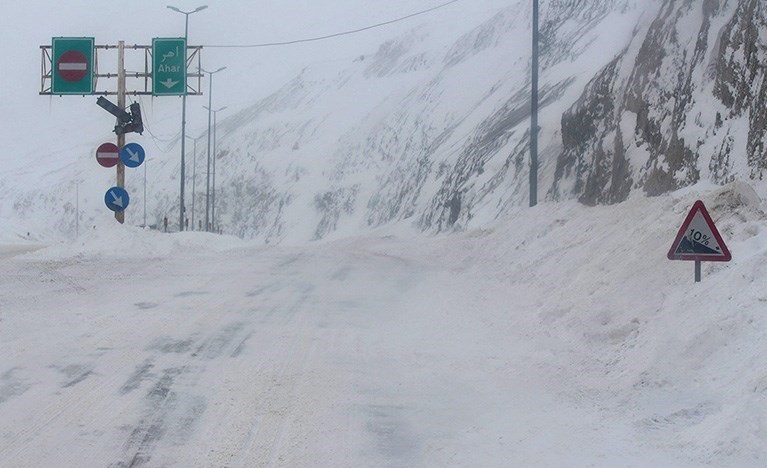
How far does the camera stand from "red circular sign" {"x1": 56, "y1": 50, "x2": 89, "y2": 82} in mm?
28172

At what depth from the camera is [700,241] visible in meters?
9.16

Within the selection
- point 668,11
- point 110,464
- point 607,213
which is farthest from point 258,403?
point 668,11

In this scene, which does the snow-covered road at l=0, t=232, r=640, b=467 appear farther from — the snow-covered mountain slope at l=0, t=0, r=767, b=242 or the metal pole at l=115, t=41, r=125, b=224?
the metal pole at l=115, t=41, r=125, b=224

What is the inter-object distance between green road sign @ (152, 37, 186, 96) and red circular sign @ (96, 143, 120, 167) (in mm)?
4510

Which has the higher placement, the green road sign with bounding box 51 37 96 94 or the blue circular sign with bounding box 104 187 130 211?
the green road sign with bounding box 51 37 96 94

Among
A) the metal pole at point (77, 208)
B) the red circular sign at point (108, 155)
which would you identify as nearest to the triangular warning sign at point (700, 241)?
the red circular sign at point (108, 155)

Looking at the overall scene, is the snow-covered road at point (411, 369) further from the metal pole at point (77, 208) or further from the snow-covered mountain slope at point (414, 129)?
the metal pole at point (77, 208)

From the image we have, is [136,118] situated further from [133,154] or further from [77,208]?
[77,208]

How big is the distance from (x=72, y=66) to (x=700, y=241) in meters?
23.9

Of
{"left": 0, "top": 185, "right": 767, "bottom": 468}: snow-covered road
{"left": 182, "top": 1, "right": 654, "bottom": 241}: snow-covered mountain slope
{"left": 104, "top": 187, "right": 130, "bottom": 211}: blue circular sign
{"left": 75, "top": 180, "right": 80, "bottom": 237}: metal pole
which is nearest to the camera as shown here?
{"left": 0, "top": 185, "right": 767, "bottom": 468}: snow-covered road

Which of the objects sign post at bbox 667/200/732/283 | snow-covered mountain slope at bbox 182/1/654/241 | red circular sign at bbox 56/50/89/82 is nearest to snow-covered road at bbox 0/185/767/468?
sign post at bbox 667/200/732/283

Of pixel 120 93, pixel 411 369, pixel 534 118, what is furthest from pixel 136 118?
pixel 411 369

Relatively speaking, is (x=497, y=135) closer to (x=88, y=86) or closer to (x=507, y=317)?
(x=88, y=86)

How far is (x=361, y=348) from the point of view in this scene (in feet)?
35.5
